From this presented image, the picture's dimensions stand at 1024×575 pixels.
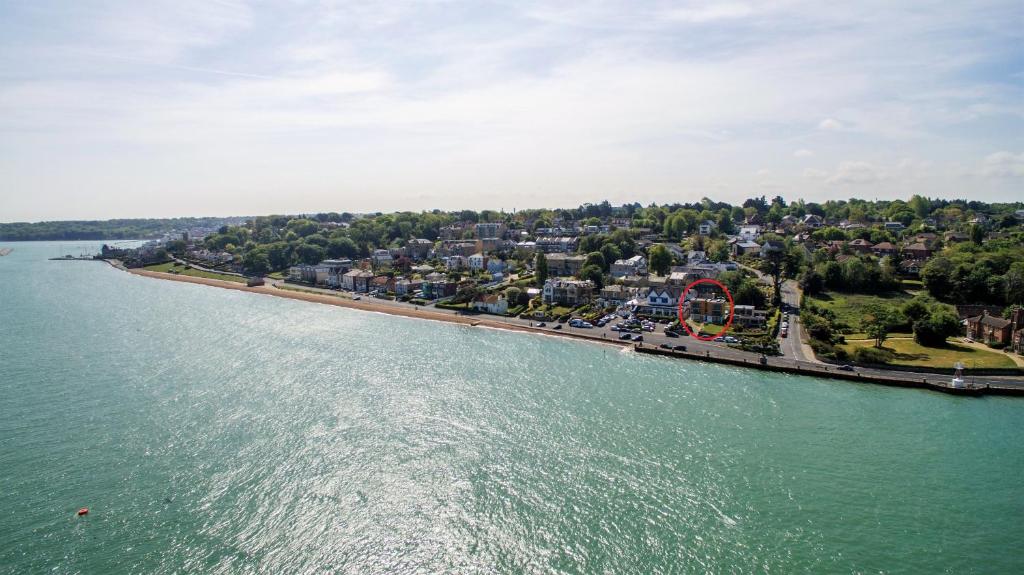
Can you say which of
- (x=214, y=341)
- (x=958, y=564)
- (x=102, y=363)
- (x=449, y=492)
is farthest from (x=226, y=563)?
(x=214, y=341)

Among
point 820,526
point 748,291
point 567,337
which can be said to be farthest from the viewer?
point 748,291

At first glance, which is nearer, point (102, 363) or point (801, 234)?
point (102, 363)

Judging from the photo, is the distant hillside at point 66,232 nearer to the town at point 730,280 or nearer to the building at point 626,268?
the town at point 730,280

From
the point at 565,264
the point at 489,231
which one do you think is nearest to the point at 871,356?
the point at 565,264

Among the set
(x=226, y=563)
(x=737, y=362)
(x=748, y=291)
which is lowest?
(x=226, y=563)

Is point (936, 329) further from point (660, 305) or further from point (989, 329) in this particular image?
point (660, 305)

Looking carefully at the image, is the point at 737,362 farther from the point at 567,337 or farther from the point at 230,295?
the point at 230,295
